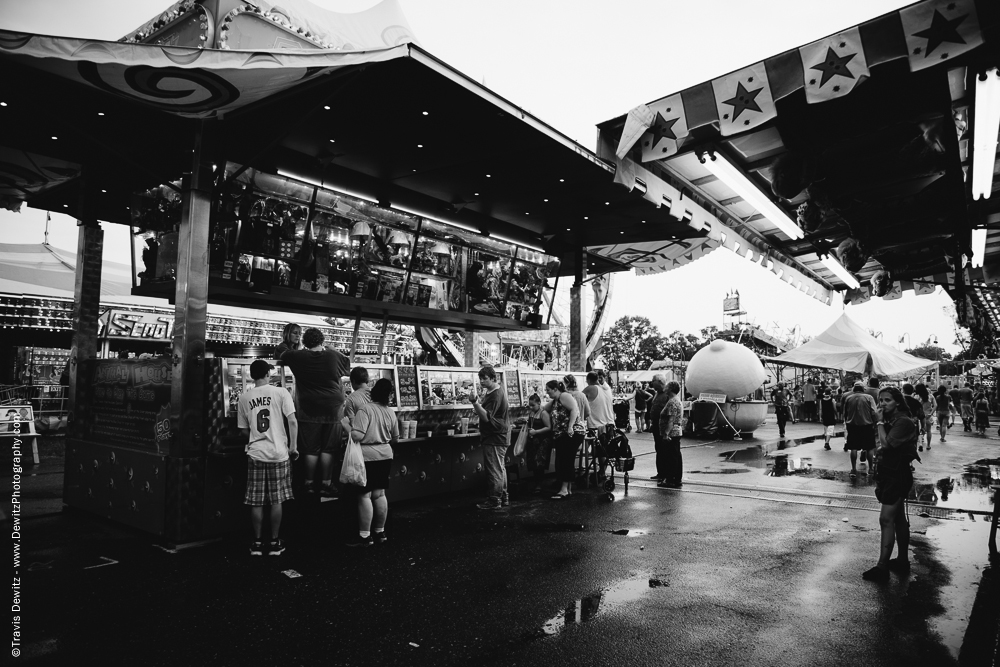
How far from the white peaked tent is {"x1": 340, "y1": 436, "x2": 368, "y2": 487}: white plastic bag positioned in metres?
21.0

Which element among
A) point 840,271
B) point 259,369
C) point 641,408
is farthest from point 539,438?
point 641,408

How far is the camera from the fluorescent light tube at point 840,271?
15.0 m

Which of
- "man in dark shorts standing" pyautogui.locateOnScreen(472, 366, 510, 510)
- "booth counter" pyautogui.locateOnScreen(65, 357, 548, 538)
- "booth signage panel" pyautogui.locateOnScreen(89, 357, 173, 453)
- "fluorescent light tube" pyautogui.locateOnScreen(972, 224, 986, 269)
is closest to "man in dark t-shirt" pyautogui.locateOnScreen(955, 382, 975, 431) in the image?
"fluorescent light tube" pyautogui.locateOnScreen(972, 224, 986, 269)

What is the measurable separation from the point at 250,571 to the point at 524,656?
3.16 meters

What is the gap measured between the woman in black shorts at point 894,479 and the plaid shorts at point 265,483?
6.01 m

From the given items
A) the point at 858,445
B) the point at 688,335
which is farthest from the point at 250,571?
the point at 688,335

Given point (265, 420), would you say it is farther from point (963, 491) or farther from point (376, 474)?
point (963, 491)

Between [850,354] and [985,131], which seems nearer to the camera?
[985,131]

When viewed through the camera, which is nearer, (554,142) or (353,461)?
(353,461)

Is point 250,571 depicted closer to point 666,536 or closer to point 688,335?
point 666,536

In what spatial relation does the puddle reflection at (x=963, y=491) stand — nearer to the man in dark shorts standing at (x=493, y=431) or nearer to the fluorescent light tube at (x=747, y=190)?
the fluorescent light tube at (x=747, y=190)

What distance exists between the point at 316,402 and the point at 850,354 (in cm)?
2191

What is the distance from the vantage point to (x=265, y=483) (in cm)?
639

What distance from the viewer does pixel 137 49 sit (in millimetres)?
5020
